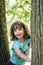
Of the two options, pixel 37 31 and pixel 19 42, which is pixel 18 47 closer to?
pixel 19 42

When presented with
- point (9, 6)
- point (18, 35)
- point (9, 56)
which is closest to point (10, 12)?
point (9, 6)

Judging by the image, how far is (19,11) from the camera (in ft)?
9.18

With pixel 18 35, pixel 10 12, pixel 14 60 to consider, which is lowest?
pixel 14 60

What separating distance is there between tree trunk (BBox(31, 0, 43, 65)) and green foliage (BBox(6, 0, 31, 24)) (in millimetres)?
85

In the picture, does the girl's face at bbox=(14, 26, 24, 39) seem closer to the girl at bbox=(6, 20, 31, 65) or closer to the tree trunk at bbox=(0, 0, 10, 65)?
the girl at bbox=(6, 20, 31, 65)

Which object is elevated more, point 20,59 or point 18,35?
point 18,35

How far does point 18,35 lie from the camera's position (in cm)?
281

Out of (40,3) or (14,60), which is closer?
(40,3)

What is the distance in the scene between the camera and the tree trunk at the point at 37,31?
8.72 feet

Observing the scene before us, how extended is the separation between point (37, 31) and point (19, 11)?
0.89ft

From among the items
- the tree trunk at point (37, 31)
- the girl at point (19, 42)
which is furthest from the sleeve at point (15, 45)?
the tree trunk at point (37, 31)

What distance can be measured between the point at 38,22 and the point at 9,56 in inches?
17.7

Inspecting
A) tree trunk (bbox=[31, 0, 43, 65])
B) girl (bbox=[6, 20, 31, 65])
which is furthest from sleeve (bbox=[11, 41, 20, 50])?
tree trunk (bbox=[31, 0, 43, 65])

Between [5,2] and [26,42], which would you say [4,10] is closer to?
[5,2]
